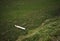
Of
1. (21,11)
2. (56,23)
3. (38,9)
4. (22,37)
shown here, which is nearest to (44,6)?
(38,9)

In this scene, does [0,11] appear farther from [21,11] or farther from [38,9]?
[38,9]

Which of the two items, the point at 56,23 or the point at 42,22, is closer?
the point at 56,23

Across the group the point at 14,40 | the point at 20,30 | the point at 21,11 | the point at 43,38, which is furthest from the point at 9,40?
the point at 21,11

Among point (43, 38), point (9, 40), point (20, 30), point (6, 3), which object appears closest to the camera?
point (43, 38)

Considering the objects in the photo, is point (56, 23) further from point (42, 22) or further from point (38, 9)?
point (38, 9)

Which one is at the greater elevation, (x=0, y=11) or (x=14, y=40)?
(x=0, y=11)

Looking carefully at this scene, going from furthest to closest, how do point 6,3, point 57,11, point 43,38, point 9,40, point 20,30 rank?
point 6,3 < point 57,11 < point 20,30 < point 9,40 < point 43,38
